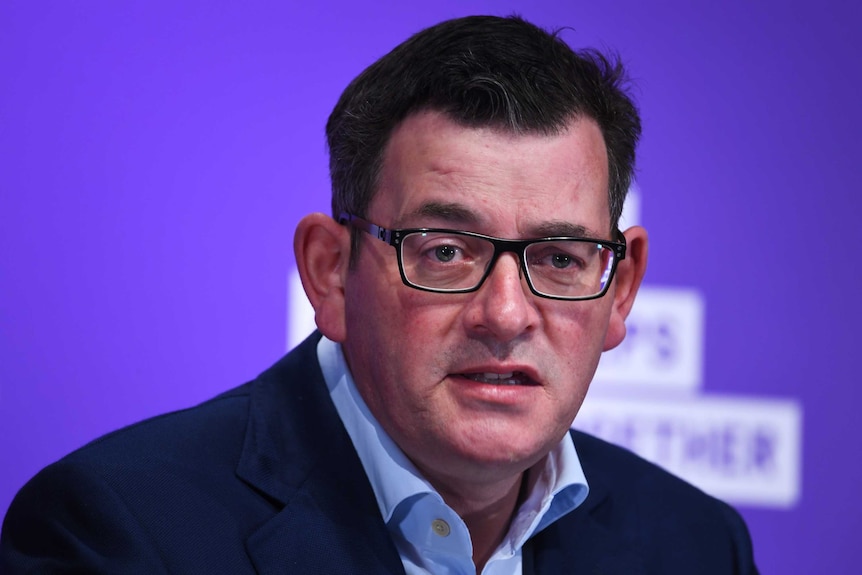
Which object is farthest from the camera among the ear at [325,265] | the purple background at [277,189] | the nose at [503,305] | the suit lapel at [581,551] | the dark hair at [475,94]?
the purple background at [277,189]

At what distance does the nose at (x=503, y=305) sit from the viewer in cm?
188

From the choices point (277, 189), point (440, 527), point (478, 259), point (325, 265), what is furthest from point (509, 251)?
point (277, 189)

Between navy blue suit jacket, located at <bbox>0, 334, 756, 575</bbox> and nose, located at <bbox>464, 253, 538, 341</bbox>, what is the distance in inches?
17.9

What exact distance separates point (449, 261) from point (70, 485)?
2.70ft

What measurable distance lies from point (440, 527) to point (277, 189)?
1.36m

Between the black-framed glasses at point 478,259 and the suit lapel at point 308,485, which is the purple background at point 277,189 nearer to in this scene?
the suit lapel at point 308,485

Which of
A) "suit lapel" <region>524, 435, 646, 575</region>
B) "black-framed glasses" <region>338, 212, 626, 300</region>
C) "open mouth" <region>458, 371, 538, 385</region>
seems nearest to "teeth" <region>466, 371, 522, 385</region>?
"open mouth" <region>458, 371, 538, 385</region>

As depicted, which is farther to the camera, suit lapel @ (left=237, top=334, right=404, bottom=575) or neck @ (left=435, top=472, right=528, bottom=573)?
neck @ (left=435, top=472, right=528, bottom=573)

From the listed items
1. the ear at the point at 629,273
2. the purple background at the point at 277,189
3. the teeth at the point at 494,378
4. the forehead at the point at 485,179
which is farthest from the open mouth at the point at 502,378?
the purple background at the point at 277,189

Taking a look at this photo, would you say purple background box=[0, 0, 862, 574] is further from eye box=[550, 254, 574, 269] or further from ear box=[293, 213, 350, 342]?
eye box=[550, 254, 574, 269]

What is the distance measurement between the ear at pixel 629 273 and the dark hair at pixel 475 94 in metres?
0.12

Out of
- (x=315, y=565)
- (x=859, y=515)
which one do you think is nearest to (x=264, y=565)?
(x=315, y=565)

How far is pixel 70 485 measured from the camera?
192 cm

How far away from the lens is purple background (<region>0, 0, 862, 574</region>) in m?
2.96
